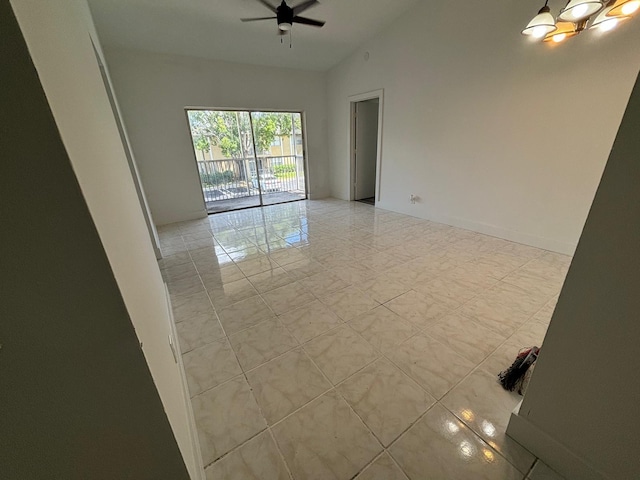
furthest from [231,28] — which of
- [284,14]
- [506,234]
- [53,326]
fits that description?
[506,234]

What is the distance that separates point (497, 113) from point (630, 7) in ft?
4.26

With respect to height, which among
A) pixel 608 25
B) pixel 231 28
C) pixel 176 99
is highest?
pixel 231 28

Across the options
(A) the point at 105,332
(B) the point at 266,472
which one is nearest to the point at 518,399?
(B) the point at 266,472

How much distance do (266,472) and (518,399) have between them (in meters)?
1.26

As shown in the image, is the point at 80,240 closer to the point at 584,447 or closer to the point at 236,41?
the point at 584,447

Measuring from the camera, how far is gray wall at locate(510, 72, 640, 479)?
669mm

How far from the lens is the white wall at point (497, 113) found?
2328 millimetres

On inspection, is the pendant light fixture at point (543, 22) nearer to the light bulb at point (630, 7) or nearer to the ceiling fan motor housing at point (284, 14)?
the light bulb at point (630, 7)

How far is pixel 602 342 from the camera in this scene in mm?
779

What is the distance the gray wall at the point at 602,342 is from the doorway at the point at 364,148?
13.3ft

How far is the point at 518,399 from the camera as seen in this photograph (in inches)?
49.6

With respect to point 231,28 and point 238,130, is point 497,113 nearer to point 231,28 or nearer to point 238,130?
point 231,28

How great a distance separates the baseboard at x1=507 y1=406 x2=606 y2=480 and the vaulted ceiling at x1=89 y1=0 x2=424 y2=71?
14.0 ft

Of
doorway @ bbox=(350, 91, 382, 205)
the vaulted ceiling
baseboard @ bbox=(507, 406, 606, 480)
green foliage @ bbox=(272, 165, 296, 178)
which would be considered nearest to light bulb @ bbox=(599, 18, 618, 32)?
the vaulted ceiling
